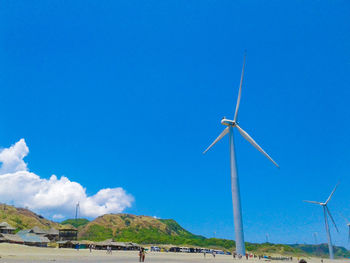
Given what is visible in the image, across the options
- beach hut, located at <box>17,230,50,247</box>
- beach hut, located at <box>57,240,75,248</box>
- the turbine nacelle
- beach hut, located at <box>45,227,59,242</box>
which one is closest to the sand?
beach hut, located at <box>17,230,50,247</box>

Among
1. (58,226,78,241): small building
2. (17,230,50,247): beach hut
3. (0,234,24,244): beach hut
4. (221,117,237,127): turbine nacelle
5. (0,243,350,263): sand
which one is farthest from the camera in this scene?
(58,226,78,241): small building

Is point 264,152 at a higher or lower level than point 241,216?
higher

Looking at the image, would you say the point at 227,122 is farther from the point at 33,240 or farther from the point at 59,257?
the point at 33,240

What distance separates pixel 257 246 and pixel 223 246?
24037 millimetres

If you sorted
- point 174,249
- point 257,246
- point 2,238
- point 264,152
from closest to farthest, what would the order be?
point 264,152
point 2,238
point 174,249
point 257,246

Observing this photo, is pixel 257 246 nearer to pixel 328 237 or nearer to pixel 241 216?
pixel 328 237

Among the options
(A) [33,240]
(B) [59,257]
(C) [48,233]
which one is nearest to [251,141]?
(B) [59,257]

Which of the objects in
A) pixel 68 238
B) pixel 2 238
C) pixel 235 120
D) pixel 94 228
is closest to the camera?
pixel 235 120

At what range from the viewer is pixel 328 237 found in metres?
117

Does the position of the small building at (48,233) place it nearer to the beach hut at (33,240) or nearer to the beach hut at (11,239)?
the beach hut at (33,240)

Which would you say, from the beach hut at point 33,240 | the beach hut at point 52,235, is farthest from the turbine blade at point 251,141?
the beach hut at point 52,235

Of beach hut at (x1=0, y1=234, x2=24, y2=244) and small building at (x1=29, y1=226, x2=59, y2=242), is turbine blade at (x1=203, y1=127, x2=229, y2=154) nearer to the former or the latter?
beach hut at (x1=0, y1=234, x2=24, y2=244)

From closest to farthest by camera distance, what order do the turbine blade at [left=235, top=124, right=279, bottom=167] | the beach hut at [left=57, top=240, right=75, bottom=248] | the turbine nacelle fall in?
the turbine blade at [left=235, top=124, right=279, bottom=167] < the turbine nacelle < the beach hut at [left=57, top=240, right=75, bottom=248]

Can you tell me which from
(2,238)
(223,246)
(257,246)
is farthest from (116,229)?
(2,238)
